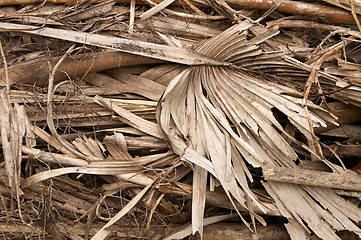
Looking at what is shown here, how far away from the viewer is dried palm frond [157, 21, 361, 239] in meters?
1.95

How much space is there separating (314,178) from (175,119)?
32.8 inches

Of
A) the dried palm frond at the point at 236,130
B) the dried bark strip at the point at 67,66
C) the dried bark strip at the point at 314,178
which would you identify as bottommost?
the dried bark strip at the point at 314,178

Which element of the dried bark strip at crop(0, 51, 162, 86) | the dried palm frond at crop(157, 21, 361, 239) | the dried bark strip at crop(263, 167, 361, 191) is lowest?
the dried bark strip at crop(263, 167, 361, 191)

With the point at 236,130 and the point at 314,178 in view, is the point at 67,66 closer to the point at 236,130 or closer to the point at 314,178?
the point at 236,130

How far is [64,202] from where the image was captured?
83.8 inches

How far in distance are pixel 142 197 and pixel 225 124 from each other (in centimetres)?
61

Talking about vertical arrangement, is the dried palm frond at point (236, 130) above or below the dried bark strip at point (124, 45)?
below

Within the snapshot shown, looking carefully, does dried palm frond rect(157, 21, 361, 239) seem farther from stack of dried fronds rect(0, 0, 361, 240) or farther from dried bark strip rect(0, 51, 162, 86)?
dried bark strip rect(0, 51, 162, 86)

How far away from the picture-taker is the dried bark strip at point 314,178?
1979 mm

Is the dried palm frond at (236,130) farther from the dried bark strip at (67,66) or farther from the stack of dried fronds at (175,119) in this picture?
the dried bark strip at (67,66)

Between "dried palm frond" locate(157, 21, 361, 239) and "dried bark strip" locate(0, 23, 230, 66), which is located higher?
"dried bark strip" locate(0, 23, 230, 66)

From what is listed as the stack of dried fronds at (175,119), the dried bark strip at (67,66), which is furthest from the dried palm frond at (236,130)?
the dried bark strip at (67,66)

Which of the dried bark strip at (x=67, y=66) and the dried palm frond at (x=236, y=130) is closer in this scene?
the dried palm frond at (x=236, y=130)

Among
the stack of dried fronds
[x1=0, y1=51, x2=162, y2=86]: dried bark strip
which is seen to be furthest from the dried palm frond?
[x1=0, y1=51, x2=162, y2=86]: dried bark strip
